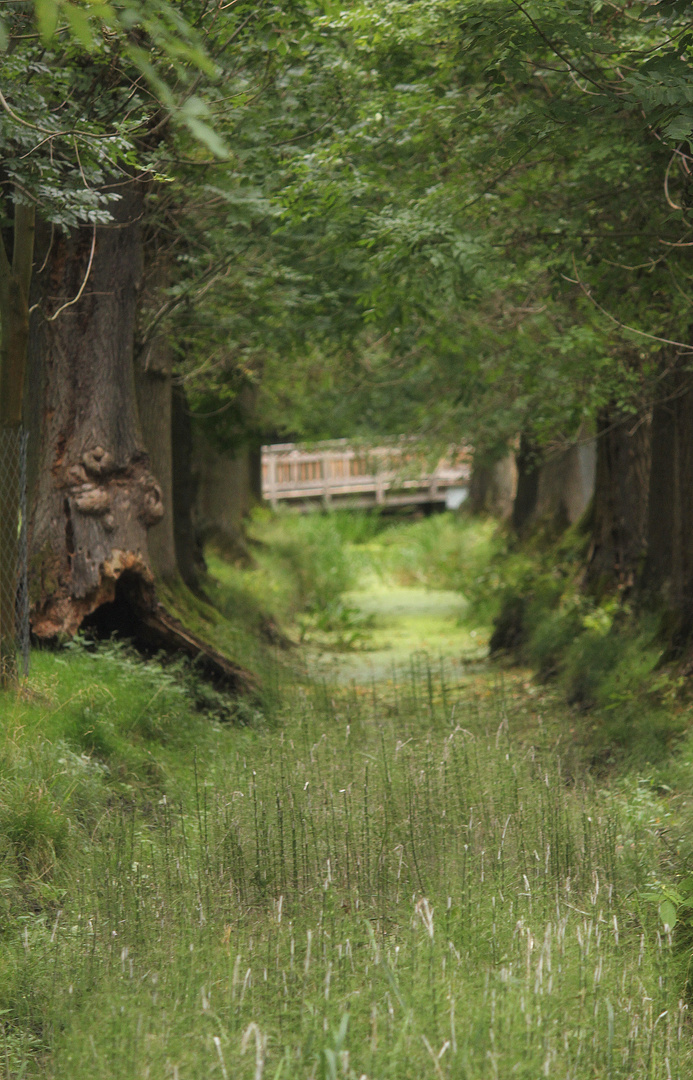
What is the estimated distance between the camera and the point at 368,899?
16.9 feet

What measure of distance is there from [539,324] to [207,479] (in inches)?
274

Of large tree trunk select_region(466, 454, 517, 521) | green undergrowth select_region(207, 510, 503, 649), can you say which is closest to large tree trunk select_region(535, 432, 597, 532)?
green undergrowth select_region(207, 510, 503, 649)

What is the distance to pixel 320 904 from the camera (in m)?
5.05

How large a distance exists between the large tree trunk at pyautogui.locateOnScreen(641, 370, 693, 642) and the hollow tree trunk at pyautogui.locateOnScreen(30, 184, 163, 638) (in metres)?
4.12

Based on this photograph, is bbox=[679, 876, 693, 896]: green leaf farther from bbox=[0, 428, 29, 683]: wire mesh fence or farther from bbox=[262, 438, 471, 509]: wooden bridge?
bbox=[262, 438, 471, 509]: wooden bridge

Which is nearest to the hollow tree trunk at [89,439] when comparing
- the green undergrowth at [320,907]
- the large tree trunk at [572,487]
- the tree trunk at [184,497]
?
the green undergrowth at [320,907]

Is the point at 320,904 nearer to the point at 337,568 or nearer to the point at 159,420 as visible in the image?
the point at 159,420

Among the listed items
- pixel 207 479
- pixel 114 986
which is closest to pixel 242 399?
pixel 207 479

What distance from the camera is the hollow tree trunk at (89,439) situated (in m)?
8.59

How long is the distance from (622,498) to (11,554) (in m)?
7.30

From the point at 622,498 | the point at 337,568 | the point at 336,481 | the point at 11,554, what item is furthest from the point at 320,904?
the point at 336,481

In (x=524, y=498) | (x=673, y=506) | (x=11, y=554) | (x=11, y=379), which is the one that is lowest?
(x=11, y=554)

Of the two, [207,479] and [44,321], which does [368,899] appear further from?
[207,479]

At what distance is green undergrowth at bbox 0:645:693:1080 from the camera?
383 cm
